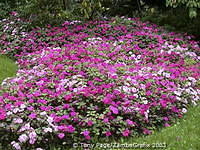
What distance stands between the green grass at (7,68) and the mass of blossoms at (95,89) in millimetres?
248

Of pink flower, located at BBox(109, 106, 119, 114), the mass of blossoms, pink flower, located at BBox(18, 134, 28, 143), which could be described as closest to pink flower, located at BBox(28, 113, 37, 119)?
the mass of blossoms

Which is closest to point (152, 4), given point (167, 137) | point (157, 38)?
point (157, 38)

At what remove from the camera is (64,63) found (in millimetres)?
7527

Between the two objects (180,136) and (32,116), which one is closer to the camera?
(180,136)

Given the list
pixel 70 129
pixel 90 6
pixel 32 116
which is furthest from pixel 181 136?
pixel 90 6

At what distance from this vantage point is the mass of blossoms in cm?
495

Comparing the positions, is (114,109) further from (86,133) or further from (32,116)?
(32,116)

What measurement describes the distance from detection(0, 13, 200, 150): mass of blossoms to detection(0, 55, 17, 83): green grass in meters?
0.25

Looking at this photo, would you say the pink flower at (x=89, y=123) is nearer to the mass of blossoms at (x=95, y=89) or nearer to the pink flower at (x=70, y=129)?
the mass of blossoms at (x=95, y=89)

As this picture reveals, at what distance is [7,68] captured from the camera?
848 cm

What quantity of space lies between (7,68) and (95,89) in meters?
3.62

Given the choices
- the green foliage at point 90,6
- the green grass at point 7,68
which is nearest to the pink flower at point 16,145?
the green grass at point 7,68

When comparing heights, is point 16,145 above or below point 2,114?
below

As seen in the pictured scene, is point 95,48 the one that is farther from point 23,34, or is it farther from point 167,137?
point 167,137
